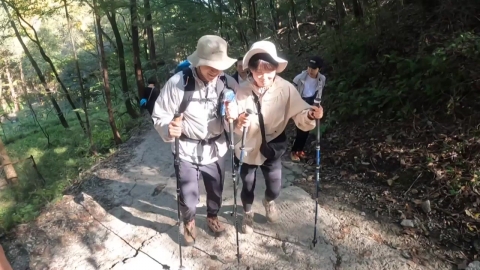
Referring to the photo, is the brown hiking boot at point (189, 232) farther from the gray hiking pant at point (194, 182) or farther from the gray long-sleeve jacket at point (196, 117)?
the gray long-sleeve jacket at point (196, 117)

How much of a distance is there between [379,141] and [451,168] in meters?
1.30

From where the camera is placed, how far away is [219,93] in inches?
136

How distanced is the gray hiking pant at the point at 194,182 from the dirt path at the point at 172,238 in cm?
60

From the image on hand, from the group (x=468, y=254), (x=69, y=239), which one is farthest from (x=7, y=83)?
(x=468, y=254)

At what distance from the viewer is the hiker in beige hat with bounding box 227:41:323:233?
3199mm

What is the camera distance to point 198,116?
3408 millimetres

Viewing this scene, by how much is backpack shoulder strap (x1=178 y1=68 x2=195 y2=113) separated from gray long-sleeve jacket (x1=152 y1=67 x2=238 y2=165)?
0.03 m

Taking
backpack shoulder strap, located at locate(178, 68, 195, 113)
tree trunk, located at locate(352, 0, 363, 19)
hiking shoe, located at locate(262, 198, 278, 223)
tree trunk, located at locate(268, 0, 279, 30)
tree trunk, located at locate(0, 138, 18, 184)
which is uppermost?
tree trunk, located at locate(268, 0, 279, 30)

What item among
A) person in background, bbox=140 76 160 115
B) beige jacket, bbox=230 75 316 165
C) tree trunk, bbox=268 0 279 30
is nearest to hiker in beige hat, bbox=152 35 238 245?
beige jacket, bbox=230 75 316 165

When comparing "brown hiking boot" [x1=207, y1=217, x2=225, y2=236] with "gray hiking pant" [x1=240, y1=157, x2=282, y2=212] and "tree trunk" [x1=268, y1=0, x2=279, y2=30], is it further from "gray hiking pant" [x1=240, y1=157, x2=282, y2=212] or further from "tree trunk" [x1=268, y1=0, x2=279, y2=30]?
"tree trunk" [x1=268, y1=0, x2=279, y2=30]

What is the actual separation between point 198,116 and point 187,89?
0.30 meters

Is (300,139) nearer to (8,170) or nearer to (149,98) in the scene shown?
(149,98)

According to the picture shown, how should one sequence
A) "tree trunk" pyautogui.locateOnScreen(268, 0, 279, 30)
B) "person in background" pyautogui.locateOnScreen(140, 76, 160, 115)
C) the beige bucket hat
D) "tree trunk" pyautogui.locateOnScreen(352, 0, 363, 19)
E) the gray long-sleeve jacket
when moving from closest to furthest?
the beige bucket hat → the gray long-sleeve jacket → "person in background" pyautogui.locateOnScreen(140, 76, 160, 115) → "tree trunk" pyautogui.locateOnScreen(352, 0, 363, 19) → "tree trunk" pyautogui.locateOnScreen(268, 0, 279, 30)

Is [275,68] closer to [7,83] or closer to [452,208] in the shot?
[452,208]
